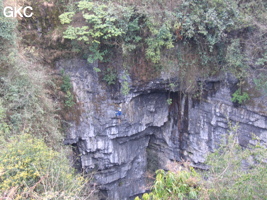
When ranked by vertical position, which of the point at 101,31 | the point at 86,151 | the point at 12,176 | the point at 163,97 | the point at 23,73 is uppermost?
the point at 101,31

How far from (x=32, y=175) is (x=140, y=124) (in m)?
5.18

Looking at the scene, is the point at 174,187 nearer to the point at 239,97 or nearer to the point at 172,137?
the point at 239,97

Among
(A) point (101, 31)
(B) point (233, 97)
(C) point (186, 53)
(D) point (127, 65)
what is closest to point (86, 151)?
(D) point (127, 65)

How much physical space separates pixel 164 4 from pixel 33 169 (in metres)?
6.03

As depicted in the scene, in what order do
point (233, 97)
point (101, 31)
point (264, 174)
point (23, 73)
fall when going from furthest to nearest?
1. point (233, 97)
2. point (101, 31)
3. point (23, 73)
4. point (264, 174)

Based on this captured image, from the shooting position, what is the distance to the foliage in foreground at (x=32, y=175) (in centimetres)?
309

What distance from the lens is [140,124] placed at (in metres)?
8.20

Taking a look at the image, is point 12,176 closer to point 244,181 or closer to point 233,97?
point 244,181

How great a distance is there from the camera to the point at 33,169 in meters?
3.42

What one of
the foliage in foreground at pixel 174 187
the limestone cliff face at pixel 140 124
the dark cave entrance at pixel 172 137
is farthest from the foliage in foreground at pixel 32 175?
the dark cave entrance at pixel 172 137

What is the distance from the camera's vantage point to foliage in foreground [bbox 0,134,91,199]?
10.1 feet

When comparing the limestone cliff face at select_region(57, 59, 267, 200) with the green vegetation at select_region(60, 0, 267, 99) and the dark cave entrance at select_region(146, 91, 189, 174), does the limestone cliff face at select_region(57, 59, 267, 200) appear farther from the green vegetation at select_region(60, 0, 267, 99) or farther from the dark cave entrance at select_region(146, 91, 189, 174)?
the green vegetation at select_region(60, 0, 267, 99)

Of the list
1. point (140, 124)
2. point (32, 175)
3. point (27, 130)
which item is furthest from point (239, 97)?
point (32, 175)

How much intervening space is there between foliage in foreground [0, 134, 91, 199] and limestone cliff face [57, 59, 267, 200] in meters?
3.53
